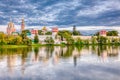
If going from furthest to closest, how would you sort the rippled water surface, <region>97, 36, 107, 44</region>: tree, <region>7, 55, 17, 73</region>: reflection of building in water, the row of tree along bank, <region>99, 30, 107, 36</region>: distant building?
<region>99, 30, 107, 36</region>: distant building → <region>97, 36, 107, 44</region>: tree → the row of tree along bank → <region>7, 55, 17, 73</region>: reflection of building in water → the rippled water surface

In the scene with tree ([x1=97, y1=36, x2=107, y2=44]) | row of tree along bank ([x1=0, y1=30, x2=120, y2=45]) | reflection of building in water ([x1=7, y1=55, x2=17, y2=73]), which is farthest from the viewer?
tree ([x1=97, y1=36, x2=107, y2=44])

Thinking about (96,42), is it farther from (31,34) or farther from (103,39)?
(31,34)

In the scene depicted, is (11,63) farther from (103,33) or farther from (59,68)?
(103,33)

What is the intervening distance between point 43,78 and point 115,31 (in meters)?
117

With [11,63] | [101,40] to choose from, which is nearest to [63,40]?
[101,40]

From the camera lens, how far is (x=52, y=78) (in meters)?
10.6

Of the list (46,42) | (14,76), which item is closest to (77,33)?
(46,42)

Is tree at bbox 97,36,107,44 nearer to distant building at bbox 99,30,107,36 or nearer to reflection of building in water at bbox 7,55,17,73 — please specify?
distant building at bbox 99,30,107,36

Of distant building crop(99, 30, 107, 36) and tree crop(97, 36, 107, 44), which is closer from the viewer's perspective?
tree crop(97, 36, 107, 44)

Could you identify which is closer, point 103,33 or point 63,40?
point 63,40

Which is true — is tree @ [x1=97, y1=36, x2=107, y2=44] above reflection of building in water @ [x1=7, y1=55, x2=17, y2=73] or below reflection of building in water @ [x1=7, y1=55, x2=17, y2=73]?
below

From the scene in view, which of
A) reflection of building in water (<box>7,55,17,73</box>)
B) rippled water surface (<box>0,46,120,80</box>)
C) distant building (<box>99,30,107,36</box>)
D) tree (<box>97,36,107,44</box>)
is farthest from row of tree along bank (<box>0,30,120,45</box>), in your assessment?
rippled water surface (<box>0,46,120,80</box>)

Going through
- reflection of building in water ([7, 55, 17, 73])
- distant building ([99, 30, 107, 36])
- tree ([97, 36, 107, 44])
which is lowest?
tree ([97, 36, 107, 44])

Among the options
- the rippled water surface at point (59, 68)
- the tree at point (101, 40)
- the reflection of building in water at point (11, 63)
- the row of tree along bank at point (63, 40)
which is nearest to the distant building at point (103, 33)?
the row of tree along bank at point (63, 40)
